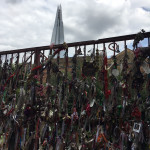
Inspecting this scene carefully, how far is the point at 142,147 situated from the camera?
155 cm

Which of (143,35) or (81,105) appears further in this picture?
(81,105)

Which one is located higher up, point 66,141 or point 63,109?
point 63,109

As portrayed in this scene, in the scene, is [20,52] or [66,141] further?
[20,52]

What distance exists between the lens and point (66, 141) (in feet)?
6.40

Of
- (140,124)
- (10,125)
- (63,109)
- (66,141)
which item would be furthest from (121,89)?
(10,125)

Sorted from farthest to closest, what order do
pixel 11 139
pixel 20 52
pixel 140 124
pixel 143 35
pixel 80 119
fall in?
pixel 20 52
pixel 11 139
pixel 80 119
pixel 143 35
pixel 140 124

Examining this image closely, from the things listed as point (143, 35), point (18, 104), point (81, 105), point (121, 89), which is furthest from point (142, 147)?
point (18, 104)

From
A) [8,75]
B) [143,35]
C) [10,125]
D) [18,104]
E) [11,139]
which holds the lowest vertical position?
[11,139]

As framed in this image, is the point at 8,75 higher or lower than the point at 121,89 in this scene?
higher

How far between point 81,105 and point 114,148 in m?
0.55

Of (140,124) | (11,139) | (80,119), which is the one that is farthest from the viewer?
(11,139)

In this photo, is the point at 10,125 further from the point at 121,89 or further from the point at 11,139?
the point at 121,89

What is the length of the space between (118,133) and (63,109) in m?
0.66

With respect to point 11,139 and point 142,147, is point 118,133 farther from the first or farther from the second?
point 11,139
